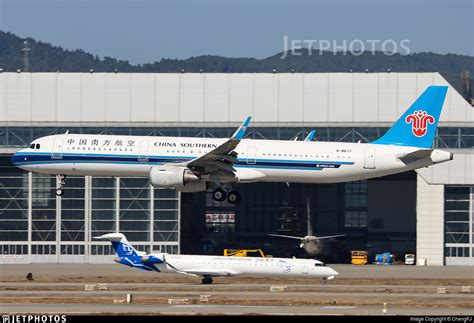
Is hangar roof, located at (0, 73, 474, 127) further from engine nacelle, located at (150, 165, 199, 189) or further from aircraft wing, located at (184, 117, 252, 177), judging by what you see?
engine nacelle, located at (150, 165, 199, 189)

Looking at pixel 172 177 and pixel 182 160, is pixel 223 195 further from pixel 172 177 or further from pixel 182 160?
pixel 172 177

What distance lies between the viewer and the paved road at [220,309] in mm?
65188

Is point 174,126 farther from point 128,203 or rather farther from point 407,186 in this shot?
point 407,186

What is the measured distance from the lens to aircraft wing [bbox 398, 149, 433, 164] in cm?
8738

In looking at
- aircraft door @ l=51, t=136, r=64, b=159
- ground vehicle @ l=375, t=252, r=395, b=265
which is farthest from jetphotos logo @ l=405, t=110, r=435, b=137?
aircraft door @ l=51, t=136, r=64, b=159

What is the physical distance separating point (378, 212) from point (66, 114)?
45142 mm

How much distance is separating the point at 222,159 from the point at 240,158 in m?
2.53

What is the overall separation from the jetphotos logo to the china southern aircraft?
3696mm

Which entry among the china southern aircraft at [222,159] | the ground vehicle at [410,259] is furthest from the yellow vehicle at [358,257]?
the china southern aircraft at [222,159]

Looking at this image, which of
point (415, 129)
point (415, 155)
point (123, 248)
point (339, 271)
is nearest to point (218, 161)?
point (123, 248)

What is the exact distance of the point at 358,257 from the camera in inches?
4808

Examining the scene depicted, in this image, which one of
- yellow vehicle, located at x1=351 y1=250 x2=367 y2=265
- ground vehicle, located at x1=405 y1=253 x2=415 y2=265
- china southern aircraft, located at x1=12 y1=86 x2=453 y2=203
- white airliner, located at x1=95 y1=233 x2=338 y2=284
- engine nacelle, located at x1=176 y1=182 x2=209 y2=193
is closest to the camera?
engine nacelle, located at x1=176 y1=182 x2=209 y2=193

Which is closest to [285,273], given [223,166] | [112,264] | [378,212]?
[223,166]

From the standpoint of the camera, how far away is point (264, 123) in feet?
386
